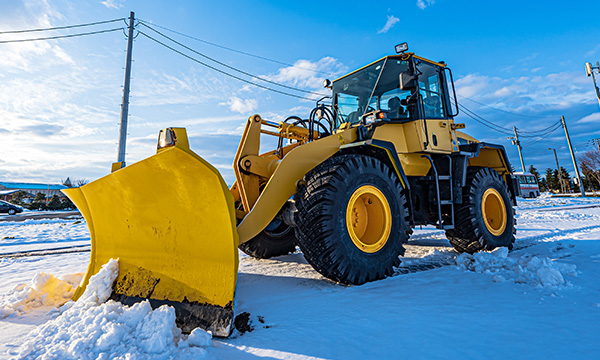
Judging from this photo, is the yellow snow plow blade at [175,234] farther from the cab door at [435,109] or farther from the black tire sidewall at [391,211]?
the cab door at [435,109]

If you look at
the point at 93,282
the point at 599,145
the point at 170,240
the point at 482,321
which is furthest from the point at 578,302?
the point at 599,145

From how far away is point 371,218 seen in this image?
3404 mm

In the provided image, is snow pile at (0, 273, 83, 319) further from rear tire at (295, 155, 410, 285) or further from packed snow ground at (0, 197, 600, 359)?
rear tire at (295, 155, 410, 285)

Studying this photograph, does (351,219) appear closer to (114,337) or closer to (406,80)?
(406,80)

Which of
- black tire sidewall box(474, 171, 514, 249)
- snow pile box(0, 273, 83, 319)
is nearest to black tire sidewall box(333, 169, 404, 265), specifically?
black tire sidewall box(474, 171, 514, 249)

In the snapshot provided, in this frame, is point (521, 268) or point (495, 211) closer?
point (521, 268)

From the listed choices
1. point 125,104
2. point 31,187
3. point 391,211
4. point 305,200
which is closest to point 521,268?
point 391,211

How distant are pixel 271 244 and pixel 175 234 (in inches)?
84.0

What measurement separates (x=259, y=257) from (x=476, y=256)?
9.35ft

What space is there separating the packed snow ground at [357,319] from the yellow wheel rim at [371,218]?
1.50 ft

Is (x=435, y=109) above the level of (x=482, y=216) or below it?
above

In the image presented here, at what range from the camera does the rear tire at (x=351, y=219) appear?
2.73 meters

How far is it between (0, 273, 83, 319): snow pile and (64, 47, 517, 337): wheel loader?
0.28 metres

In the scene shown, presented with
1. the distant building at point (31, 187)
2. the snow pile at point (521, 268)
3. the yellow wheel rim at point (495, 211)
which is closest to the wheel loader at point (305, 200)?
the yellow wheel rim at point (495, 211)
